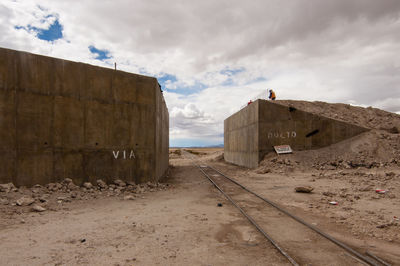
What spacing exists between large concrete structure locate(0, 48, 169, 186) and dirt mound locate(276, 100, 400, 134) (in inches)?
631

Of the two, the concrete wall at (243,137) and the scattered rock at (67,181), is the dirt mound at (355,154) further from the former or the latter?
the scattered rock at (67,181)

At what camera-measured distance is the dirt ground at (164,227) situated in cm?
411

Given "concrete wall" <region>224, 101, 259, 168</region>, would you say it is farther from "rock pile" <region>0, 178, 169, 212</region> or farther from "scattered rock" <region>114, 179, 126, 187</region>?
"scattered rock" <region>114, 179, 126, 187</region>

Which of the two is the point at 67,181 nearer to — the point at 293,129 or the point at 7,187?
the point at 7,187

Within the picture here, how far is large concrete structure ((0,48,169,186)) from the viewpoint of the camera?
7996mm

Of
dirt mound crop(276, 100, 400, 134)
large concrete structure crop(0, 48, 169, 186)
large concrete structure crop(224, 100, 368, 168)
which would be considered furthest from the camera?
dirt mound crop(276, 100, 400, 134)

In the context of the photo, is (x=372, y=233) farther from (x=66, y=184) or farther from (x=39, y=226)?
(x=66, y=184)

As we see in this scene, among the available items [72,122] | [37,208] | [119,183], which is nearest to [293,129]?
[119,183]

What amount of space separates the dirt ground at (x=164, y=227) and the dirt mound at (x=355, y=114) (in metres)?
13.7

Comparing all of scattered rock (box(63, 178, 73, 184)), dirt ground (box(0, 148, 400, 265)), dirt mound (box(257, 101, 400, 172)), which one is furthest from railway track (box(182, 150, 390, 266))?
dirt mound (box(257, 101, 400, 172))

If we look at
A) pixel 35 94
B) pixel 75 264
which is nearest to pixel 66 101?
pixel 35 94

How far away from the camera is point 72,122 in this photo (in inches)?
357

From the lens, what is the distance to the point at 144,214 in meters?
6.75

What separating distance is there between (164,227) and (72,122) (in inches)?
241
